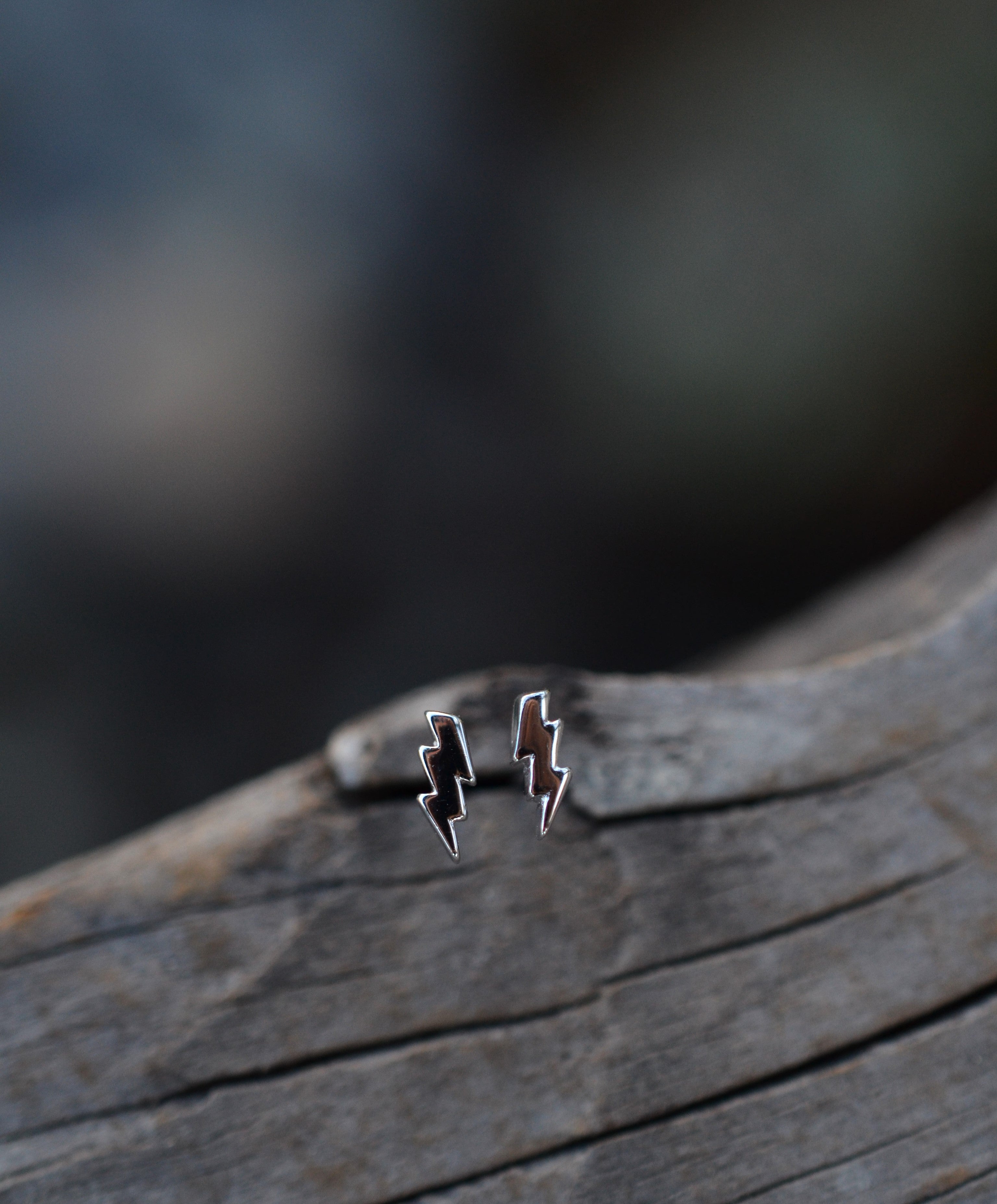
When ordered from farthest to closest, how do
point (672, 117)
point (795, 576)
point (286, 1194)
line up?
point (795, 576) → point (672, 117) → point (286, 1194)

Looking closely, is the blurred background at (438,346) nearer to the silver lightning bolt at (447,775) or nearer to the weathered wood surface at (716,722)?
the weathered wood surface at (716,722)

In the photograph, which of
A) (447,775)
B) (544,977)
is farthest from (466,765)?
(544,977)

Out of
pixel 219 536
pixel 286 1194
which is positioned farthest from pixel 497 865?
pixel 219 536

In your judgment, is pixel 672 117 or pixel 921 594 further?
pixel 672 117

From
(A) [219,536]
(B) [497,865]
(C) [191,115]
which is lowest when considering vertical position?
(B) [497,865]

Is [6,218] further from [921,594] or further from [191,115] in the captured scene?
[921,594]

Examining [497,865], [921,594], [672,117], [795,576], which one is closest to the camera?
[497,865]

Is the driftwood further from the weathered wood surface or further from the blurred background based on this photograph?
the blurred background

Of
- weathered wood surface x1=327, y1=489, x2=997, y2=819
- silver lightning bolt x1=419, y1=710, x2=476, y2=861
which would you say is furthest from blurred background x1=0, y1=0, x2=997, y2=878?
silver lightning bolt x1=419, y1=710, x2=476, y2=861

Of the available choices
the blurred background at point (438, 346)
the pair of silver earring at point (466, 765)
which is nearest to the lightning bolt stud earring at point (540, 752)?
the pair of silver earring at point (466, 765)
